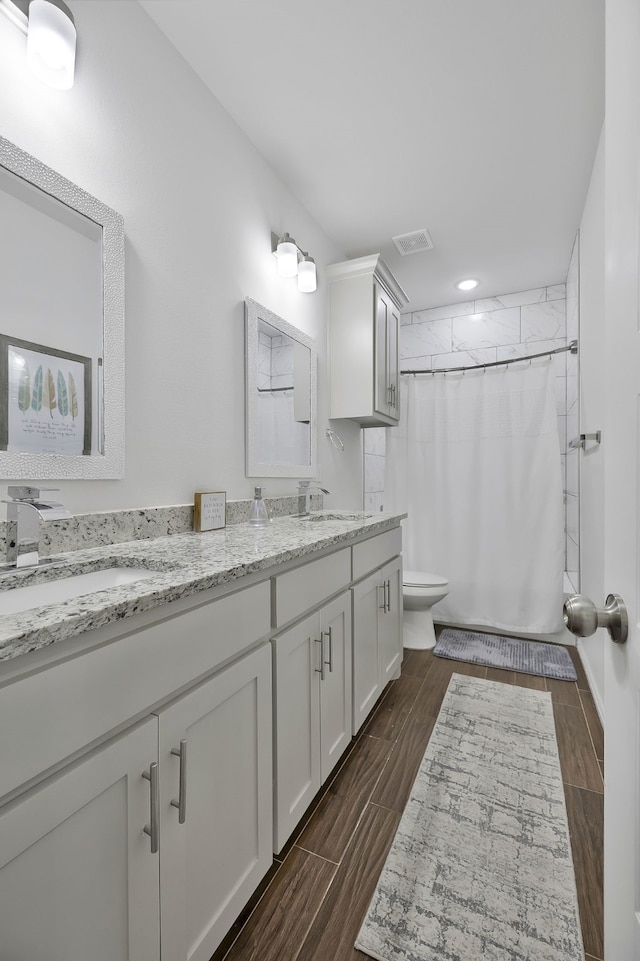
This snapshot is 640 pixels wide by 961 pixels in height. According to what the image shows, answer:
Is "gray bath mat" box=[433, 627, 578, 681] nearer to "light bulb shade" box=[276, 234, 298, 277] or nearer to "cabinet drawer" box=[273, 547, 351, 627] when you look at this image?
"cabinet drawer" box=[273, 547, 351, 627]

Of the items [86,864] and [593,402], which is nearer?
[86,864]

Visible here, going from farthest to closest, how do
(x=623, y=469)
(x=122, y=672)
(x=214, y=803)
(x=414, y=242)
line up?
(x=414, y=242) < (x=214, y=803) < (x=122, y=672) < (x=623, y=469)

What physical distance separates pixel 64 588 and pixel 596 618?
1000 millimetres

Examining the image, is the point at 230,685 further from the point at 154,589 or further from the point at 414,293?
the point at 414,293

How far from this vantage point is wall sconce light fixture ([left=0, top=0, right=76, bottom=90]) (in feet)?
3.21

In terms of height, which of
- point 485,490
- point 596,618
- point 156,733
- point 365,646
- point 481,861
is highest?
point 485,490

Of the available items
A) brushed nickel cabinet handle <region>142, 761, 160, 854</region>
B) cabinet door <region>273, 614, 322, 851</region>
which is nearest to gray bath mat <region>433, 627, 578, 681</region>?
cabinet door <region>273, 614, 322, 851</region>

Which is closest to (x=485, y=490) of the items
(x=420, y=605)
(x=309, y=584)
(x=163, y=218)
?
(x=420, y=605)

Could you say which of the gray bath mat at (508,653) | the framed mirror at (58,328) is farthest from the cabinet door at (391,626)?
the framed mirror at (58,328)

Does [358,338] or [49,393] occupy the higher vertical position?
[358,338]

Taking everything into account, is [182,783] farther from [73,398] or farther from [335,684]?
[73,398]

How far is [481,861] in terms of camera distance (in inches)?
47.4

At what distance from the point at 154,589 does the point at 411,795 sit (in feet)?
4.16

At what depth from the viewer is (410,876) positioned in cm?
115
